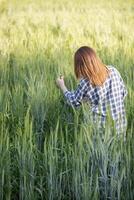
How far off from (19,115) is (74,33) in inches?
139

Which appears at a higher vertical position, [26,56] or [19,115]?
[26,56]

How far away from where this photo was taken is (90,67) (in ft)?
10.1

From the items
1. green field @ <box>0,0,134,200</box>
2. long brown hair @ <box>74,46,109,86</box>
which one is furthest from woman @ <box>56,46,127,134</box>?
green field @ <box>0,0,134,200</box>

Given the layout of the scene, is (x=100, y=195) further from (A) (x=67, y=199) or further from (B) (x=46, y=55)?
(B) (x=46, y=55)

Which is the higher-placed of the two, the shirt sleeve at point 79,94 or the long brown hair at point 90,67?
the long brown hair at point 90,67

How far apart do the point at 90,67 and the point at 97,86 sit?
0.31ft

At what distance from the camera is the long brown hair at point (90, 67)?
3082 millimetres

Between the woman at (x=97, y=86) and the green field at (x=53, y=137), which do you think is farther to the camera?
the woman at (x=97, y=86)

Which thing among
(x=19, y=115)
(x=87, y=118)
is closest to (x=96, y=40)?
(x=19, y=115)

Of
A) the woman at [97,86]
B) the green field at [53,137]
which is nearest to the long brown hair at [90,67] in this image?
the woman at [97,86]

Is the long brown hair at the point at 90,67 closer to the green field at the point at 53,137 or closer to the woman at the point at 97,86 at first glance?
the woman at the point at 97,86

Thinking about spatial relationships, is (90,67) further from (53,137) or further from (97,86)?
(53,137)

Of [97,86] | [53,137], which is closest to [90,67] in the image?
[97,86]

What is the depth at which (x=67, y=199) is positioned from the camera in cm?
268
